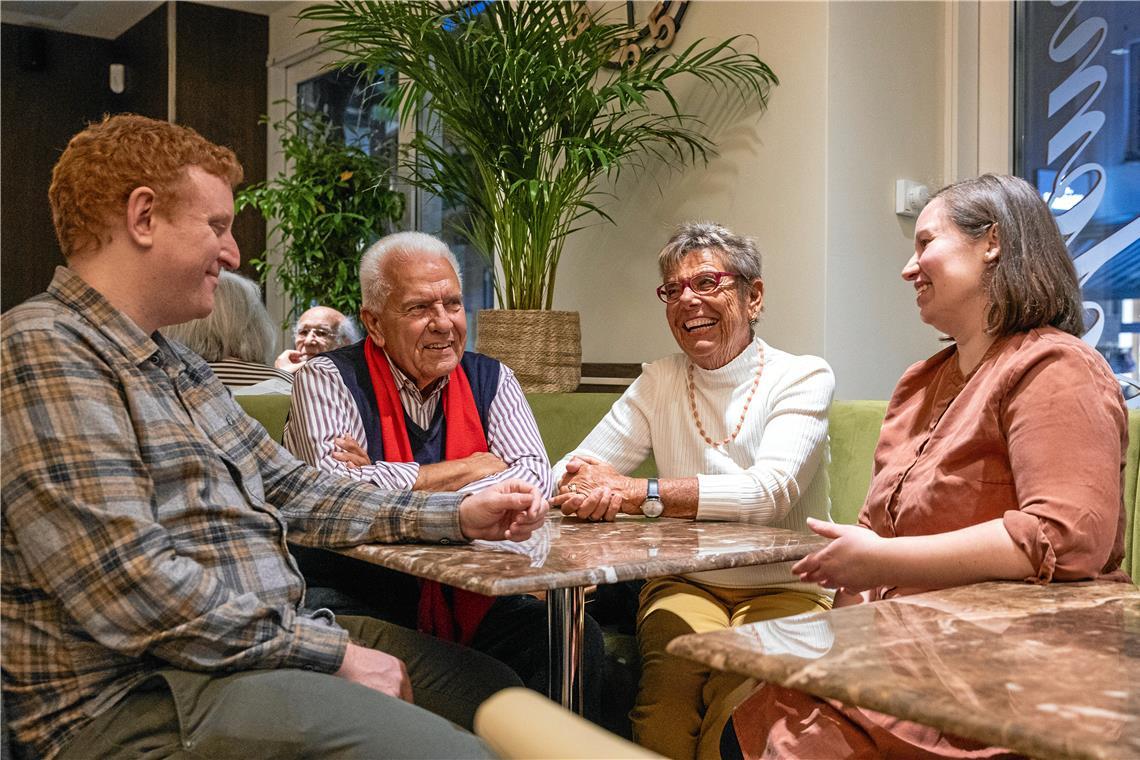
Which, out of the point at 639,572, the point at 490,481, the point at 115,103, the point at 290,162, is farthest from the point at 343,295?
the point at 639,572

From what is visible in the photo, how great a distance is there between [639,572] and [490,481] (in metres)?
0.65

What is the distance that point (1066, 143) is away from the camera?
3.25 m

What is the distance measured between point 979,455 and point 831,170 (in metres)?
1.85

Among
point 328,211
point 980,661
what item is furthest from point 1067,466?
point 328,211

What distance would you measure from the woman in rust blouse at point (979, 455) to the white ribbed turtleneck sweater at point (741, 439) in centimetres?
45

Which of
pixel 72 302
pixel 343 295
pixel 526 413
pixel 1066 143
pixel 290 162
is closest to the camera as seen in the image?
pixel 72 302

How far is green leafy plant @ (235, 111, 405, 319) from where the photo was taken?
16.1 feet

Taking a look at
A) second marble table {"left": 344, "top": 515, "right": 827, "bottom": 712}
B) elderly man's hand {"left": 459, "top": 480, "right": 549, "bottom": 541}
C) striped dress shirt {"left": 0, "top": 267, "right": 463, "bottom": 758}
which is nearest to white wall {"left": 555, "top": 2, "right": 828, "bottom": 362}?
second marble table {"left": 344, "top": 515, "right": 827, "bottom": 712}

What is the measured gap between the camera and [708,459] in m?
2.40

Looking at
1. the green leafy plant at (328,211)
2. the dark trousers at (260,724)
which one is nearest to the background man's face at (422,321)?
the dark trousers at (260,724)

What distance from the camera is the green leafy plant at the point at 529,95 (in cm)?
326

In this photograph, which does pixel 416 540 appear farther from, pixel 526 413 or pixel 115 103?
pixel 115 103

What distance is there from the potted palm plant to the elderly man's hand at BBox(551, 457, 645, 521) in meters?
1.09

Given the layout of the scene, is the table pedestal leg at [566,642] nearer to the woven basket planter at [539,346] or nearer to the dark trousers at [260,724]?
the dark trousers at [260,724]
